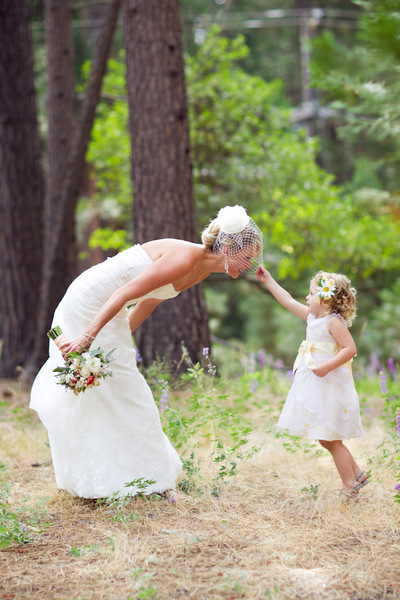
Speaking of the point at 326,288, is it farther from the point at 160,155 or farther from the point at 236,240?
the point at 160,155

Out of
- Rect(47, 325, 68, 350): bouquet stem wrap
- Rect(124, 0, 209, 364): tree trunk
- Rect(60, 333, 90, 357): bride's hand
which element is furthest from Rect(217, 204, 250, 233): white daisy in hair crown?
Rect(124, 0, 209, 364): tree trunk

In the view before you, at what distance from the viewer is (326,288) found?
3.50m

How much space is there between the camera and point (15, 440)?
4.94 m

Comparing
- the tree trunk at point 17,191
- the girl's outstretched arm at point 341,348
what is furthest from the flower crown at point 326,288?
the tree trunk at point 17,191

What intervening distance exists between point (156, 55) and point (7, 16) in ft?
11.1

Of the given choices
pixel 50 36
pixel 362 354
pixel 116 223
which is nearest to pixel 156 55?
pixel 50 36

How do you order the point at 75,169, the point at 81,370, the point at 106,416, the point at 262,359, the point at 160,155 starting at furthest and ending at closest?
the point at 75,169
the point at 262,359
the point at 160,155
the point at 106,416
the point at 81,370

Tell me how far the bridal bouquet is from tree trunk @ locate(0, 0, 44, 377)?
5004 mm

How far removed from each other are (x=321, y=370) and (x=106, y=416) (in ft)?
4.11

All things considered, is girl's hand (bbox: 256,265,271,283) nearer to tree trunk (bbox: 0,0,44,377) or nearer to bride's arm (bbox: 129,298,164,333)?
bride's arm (bbox: 129,298,164,333)

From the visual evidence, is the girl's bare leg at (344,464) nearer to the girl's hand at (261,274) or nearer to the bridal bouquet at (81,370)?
the girl's hand at (261,274)

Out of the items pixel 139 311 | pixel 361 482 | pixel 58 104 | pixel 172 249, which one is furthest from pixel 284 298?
pixel 58 104

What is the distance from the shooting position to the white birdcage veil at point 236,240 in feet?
11.5

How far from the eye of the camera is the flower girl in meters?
3.45
